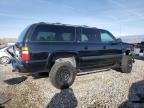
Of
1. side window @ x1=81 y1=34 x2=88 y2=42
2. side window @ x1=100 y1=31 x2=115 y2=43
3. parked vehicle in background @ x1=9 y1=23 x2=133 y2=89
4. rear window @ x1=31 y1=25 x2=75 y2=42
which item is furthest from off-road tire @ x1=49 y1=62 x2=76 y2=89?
side window @ x1=100 y1=31 x2=115 y2=43

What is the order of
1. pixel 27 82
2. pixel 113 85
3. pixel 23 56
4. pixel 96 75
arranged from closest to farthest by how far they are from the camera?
pixel 23 56 → pixel 113 85 → pixel 27 82 → pixel 96 75

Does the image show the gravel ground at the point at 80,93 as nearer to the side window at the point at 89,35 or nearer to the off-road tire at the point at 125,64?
the off-road tire at the point at 125,64

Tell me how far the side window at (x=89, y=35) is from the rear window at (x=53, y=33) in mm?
466

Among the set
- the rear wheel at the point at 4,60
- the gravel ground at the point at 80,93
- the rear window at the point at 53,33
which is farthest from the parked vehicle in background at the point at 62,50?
the rear wheel at the point at 4,60

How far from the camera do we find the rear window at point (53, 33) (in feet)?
20.5

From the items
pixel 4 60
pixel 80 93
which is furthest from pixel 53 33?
pixel 4 60

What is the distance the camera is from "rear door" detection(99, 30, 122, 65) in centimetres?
811

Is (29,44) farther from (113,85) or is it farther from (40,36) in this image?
(113,85)

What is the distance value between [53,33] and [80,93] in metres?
2.15

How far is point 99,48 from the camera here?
7789mm

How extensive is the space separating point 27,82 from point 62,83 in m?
1.65

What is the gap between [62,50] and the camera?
658 centimetres

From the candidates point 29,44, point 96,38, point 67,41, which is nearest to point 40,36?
point 29,44

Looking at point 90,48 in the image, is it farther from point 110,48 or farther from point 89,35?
point 110,48
